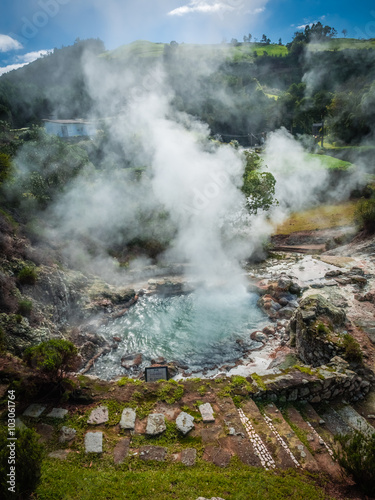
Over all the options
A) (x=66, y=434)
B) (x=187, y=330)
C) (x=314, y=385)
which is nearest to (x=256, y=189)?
(x=187, y=330)

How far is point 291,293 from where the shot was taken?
1448cm

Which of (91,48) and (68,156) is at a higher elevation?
(91,48)

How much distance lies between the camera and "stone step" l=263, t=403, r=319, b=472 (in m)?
5.72

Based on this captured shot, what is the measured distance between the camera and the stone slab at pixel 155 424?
6355 mm

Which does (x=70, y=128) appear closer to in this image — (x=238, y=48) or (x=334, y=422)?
(x=334, y=422)

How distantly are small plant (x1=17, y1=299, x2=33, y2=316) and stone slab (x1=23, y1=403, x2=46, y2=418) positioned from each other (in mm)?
5218

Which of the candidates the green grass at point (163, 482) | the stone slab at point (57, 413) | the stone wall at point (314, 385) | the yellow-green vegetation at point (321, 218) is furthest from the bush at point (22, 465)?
the yellow-green vegetation at point (321, 218)

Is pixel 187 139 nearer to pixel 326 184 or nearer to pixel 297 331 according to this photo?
pixel 326 184

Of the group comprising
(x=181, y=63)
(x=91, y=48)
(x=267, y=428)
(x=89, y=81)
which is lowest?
(x=267, y=428)

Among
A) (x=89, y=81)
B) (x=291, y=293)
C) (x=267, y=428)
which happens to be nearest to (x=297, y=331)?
(x=291, y=293)

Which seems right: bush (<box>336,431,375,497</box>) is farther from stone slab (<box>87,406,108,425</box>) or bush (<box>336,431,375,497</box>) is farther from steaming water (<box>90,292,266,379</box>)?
steaming water (<box>90,292,266,379</box>)

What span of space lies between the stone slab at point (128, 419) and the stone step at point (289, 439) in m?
2.91

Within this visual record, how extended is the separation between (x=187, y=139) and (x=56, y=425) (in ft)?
66.9

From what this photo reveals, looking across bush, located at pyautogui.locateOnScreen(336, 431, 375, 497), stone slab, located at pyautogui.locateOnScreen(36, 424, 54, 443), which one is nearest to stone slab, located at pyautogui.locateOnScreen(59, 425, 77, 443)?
stone slab, located at pyautogui.locateOnScreen(36, 424, 54, 443)
